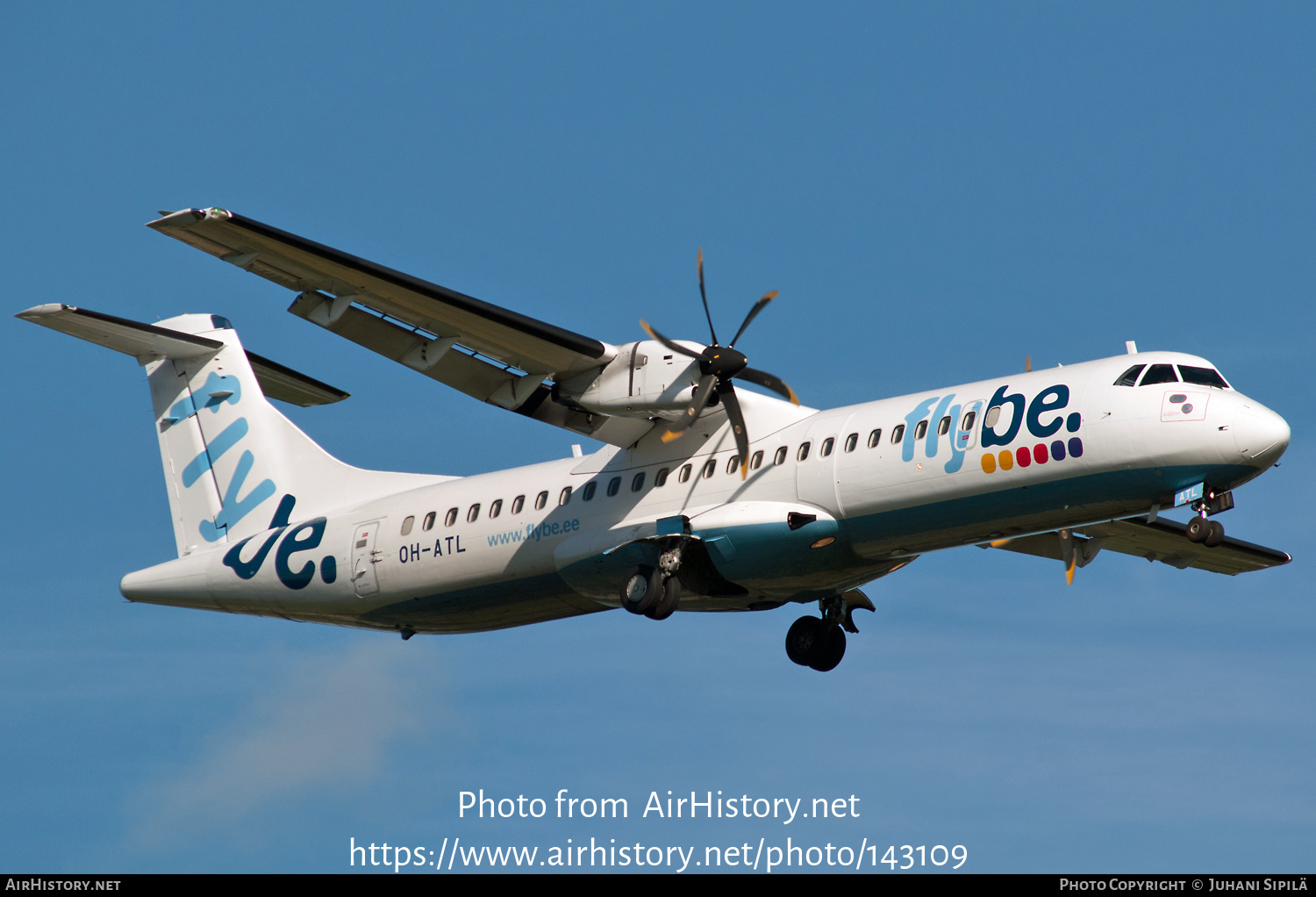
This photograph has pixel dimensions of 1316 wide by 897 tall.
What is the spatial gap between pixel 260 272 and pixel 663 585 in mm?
6019

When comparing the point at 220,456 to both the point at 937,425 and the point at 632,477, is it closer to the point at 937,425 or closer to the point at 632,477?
the point at 632,477

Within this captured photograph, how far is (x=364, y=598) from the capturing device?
808 inches

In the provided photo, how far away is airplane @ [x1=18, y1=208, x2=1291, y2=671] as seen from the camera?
53.1ft

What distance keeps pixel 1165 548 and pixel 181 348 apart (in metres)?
14.5

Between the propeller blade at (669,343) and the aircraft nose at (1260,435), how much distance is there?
6.03 meters

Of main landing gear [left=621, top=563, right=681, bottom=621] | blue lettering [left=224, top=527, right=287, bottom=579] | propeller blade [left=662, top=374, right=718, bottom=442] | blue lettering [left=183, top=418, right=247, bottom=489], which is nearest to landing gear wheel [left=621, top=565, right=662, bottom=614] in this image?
main landing gear [left=621, top=563, right=681, bottom=621]

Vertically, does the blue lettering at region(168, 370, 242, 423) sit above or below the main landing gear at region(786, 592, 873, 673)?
above

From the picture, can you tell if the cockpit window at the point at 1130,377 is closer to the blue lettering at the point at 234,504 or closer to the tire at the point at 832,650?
the tire at the point at 832,650

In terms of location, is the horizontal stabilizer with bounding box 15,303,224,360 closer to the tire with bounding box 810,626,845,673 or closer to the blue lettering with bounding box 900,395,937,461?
the tire with bounding box 810,626,845,673

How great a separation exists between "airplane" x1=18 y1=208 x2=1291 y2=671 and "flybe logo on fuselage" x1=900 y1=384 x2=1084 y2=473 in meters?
0.02

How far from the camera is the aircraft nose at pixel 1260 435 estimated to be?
15414 millimetres

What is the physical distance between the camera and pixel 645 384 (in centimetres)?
1823

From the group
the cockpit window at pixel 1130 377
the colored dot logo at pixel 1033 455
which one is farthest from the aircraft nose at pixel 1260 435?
the colored dot logo at pixel 1033 455

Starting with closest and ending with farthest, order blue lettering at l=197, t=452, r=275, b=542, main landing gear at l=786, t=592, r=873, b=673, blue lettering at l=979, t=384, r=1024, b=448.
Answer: blue lettering at l=979, t=384, r=1024, b=448 → main landing gear at l=786, t=592, r=873, b=673 → blue lettering at l=197, t=452, r=275, b=542
